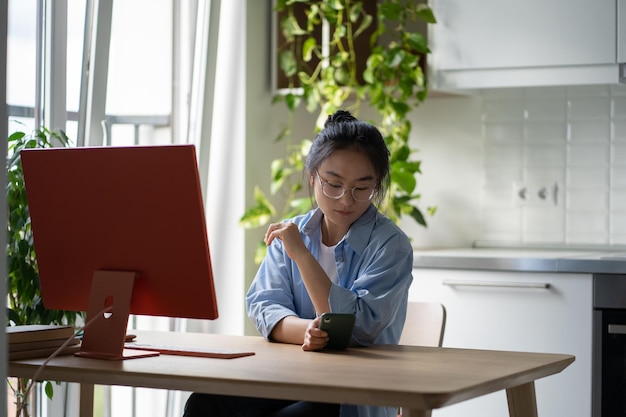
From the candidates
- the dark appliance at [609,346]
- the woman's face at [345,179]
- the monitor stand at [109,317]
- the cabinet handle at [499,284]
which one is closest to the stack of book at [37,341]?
the monitor stand at [109,317]

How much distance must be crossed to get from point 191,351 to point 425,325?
0.83 metres

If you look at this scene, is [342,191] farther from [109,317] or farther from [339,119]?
[109,317]

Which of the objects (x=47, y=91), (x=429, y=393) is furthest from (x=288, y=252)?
(x=47, y=91)

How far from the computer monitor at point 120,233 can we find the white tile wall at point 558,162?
2233 mm

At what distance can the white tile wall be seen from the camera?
12.7ft

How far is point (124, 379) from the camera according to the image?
187 centimetres

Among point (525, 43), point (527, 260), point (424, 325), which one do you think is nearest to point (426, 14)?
point (525, 43)

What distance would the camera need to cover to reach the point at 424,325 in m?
2.70

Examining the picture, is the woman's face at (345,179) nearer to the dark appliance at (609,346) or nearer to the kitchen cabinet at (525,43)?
the dark appliance at (609,346)

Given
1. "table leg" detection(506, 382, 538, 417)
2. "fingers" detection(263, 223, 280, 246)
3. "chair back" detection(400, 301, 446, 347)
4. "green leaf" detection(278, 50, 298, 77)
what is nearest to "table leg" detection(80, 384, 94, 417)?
"fingers" detection(263, 223, 280, 246)

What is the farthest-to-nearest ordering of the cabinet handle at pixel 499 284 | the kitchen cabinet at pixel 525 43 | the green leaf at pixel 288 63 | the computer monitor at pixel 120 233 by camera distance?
1. the green leaf at pixel 288 63
2. the kitchen cabinet at pixel 525 43
3. the cabinet handle at pixel 499 284
4. the computer monitor at pixel 120 233

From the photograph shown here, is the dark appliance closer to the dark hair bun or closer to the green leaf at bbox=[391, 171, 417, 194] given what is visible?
the green leaf at bbox=[391, 171, 417, 194]

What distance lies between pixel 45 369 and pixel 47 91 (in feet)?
4.28

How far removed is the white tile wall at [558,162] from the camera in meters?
3.86
